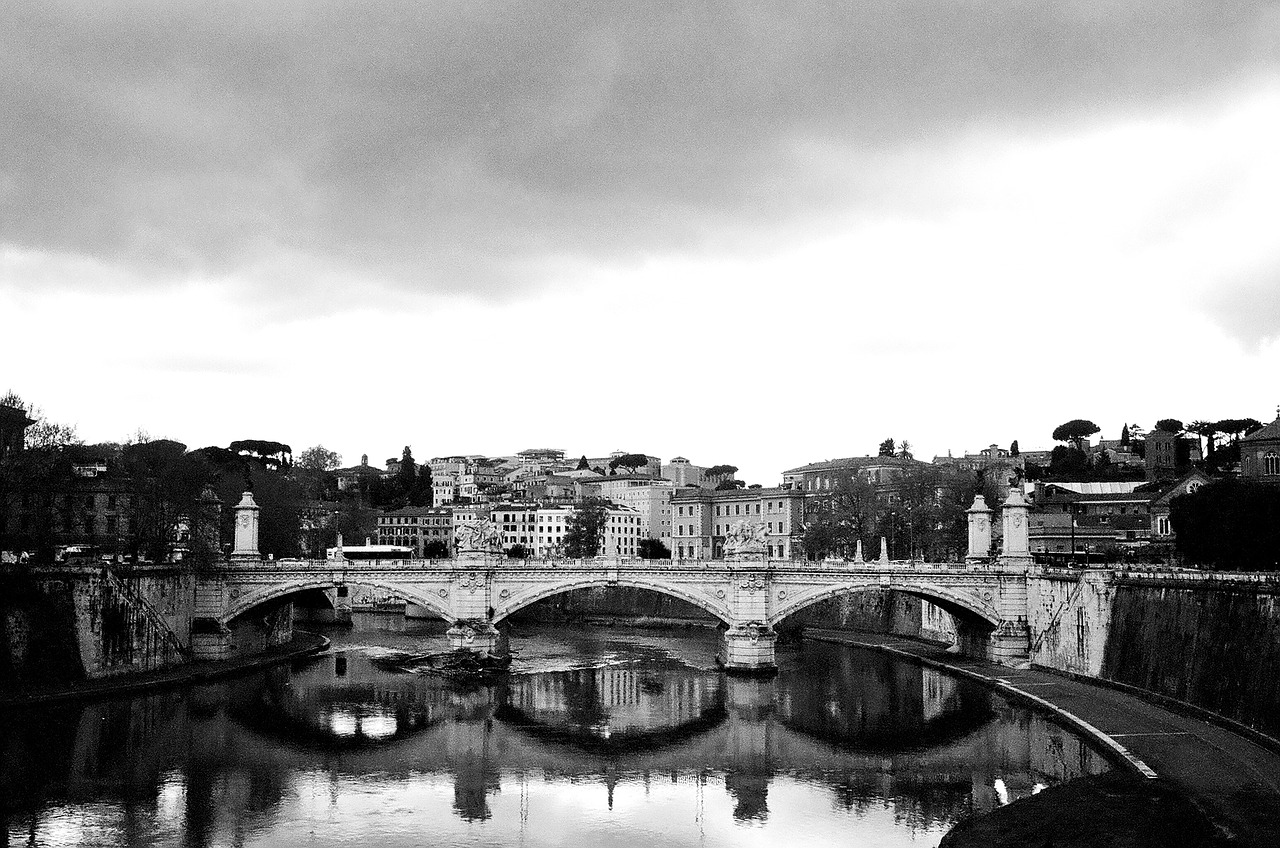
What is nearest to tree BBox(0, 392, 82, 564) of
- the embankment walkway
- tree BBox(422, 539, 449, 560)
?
the embankment walkway

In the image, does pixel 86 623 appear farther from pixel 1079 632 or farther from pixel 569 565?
pixel 1079 632

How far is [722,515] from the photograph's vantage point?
10794 cm

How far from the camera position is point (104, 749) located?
33188mm

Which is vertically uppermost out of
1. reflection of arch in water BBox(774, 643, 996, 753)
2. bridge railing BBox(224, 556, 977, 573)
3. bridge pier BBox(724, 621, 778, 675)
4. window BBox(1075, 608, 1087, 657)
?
bridge railing BBox(224, 556, 977, 573)

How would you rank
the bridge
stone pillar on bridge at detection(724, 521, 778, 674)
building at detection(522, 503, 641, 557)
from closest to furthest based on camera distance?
the bridge → stone pillar on bridge at detection(724, 521, 778, 674) → building at detection(522, 503, 641, 557)

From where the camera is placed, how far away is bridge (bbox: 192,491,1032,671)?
168ft

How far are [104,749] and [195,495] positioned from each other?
870 inches

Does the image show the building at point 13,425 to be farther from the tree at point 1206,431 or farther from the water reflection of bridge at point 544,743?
the tree at point 1206,431

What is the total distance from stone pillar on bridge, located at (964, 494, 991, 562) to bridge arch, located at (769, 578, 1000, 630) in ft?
8.89

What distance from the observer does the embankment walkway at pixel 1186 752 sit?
2384 centimetres

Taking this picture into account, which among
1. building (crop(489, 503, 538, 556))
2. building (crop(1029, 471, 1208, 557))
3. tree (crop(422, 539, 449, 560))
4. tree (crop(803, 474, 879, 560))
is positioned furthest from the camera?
building (crop(489, 503, 538, 556))

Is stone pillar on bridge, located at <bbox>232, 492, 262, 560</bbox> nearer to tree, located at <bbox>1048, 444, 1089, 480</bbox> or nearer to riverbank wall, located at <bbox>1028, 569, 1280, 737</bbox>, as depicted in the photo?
riverbank wall, located at <bbox>1028, 569, 1280, 737</bbox>

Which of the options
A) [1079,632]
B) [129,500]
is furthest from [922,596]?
[129,500]

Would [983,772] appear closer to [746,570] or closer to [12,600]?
[746,570]
